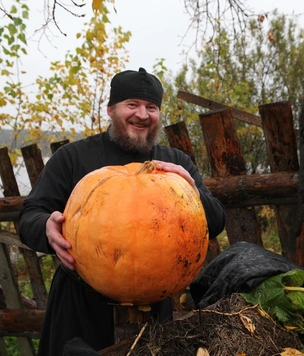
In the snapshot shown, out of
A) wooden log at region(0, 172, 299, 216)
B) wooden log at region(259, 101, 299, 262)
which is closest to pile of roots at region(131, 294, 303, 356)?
wooden log at region(0, 172, 299, 216)

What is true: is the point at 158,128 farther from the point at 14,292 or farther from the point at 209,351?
the point at 14,292

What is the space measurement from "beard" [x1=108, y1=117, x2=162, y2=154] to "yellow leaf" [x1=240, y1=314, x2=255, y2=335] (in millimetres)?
1236

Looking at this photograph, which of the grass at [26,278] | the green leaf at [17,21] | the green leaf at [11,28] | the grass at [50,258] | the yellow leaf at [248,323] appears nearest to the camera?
the yellow leaf at [248,323]

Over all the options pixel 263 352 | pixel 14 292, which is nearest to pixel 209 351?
pixel 263 352

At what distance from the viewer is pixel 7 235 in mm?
4020

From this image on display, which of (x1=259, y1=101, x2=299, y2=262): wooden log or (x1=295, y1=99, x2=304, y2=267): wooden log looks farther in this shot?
(x1=259, y1=101, x2=299, y2=262): wooden log

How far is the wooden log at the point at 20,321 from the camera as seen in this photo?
391 cm

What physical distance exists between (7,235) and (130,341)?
2.68 meters

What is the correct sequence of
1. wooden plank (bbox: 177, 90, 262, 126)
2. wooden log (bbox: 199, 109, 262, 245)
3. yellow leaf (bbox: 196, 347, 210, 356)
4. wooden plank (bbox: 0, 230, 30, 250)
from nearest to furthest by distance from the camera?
yellow leaf (bbox: 196, 347, 210, 356) < wooden log (bbox: 199, 109, 262, 245) < wooden plank (bbox: 177, 90, 262, 126) < wooden plank (bbox: 0, 230, 30, 250)

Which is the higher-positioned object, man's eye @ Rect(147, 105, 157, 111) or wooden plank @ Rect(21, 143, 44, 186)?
man's eye @ Rect(147, 105, 157, 111)

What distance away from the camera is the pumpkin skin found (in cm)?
152

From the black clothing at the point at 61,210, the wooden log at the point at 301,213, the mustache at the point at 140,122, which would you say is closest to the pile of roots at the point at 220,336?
the black clothing at the point at 61,210

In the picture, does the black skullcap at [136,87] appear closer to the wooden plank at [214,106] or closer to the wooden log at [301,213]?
the wooden log at [301,213]

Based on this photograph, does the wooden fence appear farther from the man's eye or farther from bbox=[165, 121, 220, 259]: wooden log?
the man's eye
